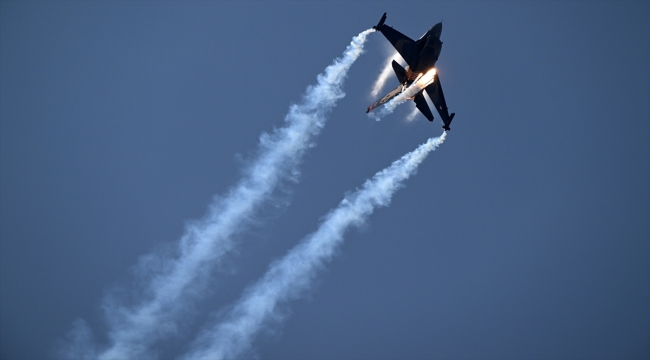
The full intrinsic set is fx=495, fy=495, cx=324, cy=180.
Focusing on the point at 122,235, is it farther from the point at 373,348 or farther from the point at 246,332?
the point at 373,348

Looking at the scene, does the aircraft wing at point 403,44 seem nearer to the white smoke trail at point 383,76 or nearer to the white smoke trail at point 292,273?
the white smoke trail at point 383,76

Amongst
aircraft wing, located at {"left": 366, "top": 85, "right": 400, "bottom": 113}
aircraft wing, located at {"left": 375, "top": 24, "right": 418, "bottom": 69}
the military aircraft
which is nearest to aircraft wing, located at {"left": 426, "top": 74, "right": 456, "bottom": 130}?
the military aircraft

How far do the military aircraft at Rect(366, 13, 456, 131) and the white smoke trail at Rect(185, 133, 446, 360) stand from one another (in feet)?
15.0

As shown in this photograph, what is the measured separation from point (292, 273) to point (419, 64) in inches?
1055

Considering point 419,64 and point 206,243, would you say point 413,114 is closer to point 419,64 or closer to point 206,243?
point 419,64

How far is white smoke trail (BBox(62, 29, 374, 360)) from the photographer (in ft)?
170

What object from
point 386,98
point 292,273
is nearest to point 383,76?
point 386,98

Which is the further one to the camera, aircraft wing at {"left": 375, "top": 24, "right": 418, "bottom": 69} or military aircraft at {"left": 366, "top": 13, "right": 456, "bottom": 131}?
aircraft wing at {"left": 375, "top": 24, "right": 418, "bottom": 69}

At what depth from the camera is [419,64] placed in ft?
163

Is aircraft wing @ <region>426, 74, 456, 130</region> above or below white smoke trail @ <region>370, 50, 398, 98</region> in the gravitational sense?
below

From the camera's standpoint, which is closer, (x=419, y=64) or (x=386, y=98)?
(x=419, y=64)

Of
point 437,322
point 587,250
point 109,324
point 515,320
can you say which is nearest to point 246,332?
point 109,324

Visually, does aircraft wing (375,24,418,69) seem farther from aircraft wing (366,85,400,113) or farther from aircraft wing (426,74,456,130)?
aircraft wing (426,74,456,130)

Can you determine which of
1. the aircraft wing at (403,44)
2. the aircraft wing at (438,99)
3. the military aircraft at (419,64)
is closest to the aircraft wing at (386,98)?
the military aircraft at (419,64)
